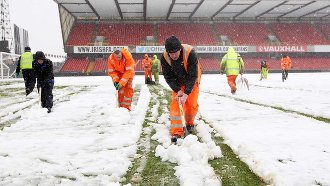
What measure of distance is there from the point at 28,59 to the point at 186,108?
300 inches

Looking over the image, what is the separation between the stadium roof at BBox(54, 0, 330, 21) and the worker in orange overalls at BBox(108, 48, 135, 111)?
2298 cm

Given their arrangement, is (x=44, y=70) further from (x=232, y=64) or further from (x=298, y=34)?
(x=298, y=34)

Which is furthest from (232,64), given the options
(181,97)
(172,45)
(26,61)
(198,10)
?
(198,10)

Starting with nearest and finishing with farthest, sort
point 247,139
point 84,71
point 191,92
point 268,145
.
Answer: point 268,145, point 247,139, point 191,92, point 84,71

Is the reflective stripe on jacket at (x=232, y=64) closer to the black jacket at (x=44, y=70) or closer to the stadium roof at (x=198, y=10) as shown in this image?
the black jacket at (x=44, y=70)

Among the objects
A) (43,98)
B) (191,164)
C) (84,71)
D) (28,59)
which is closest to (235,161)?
(191,164)

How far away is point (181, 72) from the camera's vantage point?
3934 mm

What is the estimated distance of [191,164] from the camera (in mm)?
2637

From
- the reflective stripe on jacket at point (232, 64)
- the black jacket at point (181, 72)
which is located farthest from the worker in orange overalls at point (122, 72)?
the reflective stripe on jacket at point (232, 64)

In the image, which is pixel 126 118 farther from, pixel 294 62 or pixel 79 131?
pixel 294 62

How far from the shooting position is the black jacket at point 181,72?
150 inches

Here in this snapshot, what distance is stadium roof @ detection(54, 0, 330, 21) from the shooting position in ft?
93.7

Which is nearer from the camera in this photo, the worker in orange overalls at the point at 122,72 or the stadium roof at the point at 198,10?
the worker in orange overalls at the point at 122,72

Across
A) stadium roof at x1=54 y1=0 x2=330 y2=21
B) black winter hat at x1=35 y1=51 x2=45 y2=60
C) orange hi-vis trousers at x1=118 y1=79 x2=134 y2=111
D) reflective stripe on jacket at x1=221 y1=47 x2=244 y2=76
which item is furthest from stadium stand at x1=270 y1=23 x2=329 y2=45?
black winter hat at x1=35 y1=51 x2=45 y2=60
